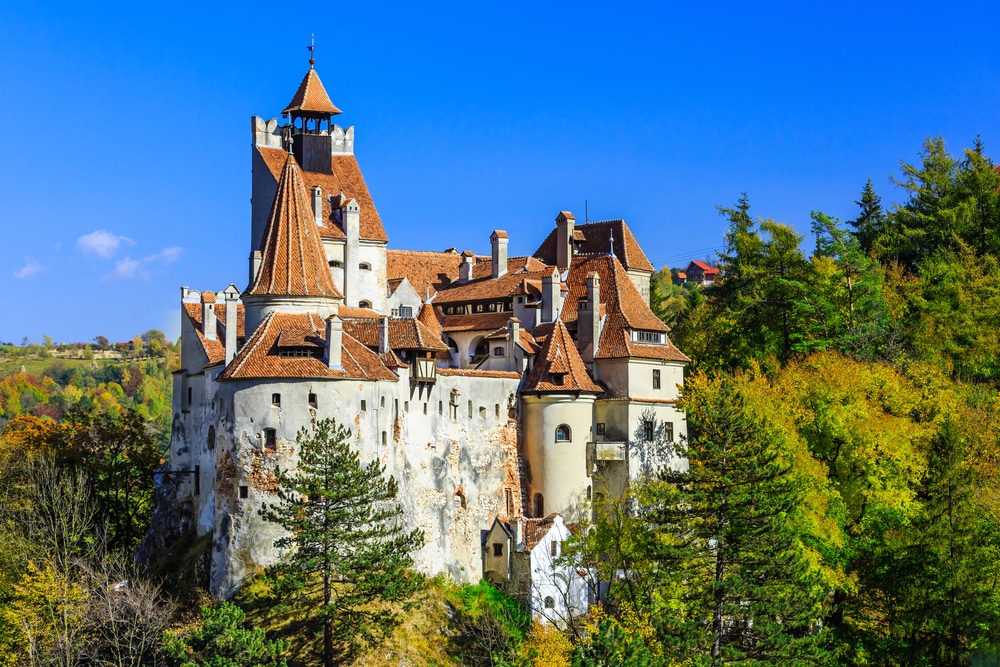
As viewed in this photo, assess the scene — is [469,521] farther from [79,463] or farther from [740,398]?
[79,463]

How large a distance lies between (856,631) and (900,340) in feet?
76.9

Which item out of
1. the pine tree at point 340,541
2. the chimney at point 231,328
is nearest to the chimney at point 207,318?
→ the chimney at point 231,328

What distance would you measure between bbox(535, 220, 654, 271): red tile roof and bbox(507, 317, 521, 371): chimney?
37.0 feet

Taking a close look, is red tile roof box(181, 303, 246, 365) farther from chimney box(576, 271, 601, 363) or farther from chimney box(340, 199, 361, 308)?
chimney box(576, 271, 601, 363)

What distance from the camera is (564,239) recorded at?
81.8 meters

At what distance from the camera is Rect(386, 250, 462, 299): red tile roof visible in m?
83.6

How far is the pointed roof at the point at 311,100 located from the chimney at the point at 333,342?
23.2 m

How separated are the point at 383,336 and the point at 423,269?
1796cm

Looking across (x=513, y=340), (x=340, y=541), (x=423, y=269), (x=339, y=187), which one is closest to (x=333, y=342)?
(x=340, y=541)

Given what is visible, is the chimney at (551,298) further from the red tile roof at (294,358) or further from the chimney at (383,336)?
the red tile roof at (294,358)

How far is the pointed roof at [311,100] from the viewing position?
82375 mm

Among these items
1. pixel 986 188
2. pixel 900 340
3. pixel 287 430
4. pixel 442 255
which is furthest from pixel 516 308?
pixel 986 188

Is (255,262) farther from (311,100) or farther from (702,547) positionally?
(702,547)

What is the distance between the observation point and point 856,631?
66.6 metres
